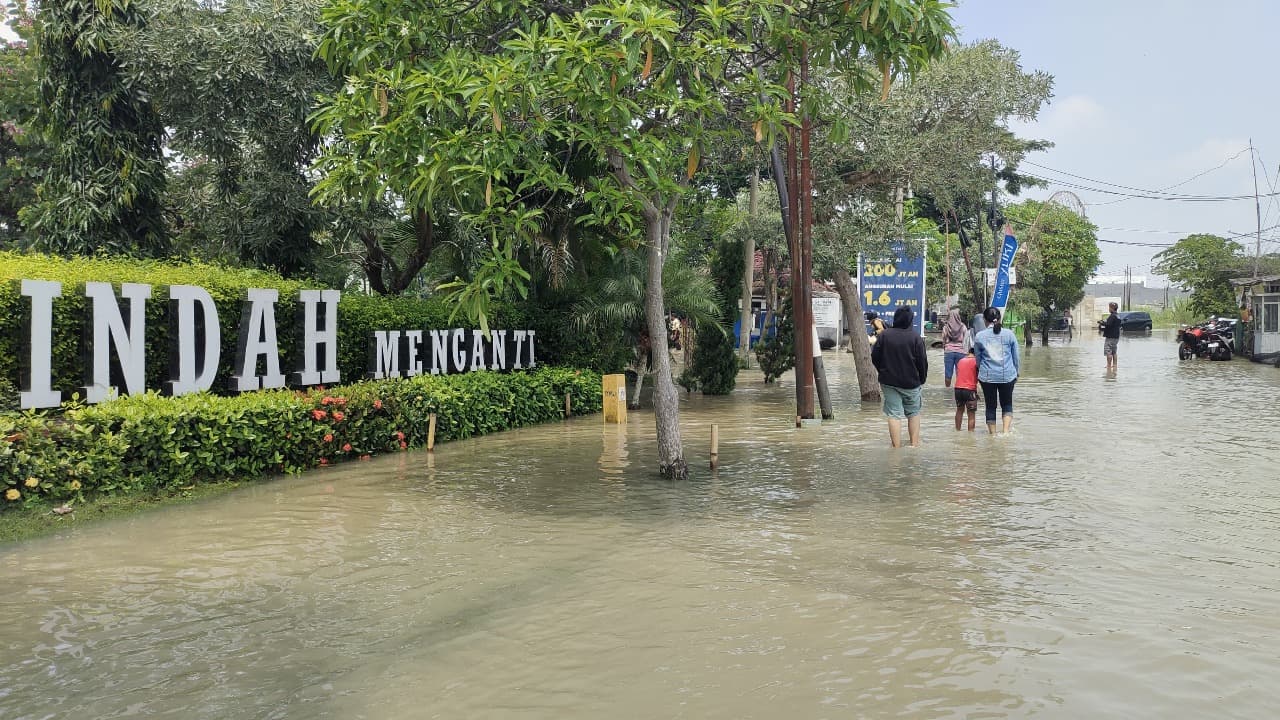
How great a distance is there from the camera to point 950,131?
1950 centimetres

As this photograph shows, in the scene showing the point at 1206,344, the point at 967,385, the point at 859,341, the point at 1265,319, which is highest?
the point at 1265,319

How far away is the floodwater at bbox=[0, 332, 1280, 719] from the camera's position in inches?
197

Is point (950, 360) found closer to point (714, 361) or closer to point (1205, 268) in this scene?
point (714, 361)

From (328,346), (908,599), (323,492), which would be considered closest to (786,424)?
(328,346)

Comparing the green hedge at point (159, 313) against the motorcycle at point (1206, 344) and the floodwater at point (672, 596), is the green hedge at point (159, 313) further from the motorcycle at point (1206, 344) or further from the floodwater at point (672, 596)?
the motorcycle at point (1206, 344)

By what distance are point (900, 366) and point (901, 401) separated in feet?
1.73

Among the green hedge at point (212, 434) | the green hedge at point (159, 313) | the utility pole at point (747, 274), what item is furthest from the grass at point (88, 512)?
the utility pole at point (747, 274)

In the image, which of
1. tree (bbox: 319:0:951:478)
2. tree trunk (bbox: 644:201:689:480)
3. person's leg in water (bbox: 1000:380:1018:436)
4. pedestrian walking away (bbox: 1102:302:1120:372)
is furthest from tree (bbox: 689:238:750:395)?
pedestrian walking away (bbox: 1102:302:1120:372)

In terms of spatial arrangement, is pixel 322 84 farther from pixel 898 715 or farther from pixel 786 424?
pixel 898 715

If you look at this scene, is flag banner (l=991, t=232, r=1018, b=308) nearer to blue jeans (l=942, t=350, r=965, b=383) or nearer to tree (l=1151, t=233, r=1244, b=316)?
blue jeans (l=942, t=350, r=965, b=383)

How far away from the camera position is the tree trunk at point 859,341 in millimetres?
21750

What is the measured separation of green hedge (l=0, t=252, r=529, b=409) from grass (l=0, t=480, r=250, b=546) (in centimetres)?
148

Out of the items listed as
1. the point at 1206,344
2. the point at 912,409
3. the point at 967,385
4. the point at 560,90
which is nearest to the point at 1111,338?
the point at 1206,344

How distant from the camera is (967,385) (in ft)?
49.9
